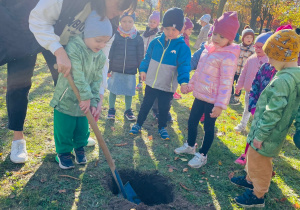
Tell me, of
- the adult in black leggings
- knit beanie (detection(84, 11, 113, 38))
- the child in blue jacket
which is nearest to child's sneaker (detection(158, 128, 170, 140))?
the child in blue jacket

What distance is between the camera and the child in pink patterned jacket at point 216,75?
3.31 meters

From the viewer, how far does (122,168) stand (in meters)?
3.47

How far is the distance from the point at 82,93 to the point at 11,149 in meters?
1.40

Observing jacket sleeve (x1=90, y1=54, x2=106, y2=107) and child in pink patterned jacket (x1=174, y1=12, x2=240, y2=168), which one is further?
child in pink patterned jacket (x1=174, y1=12, x2=240, y2=168)

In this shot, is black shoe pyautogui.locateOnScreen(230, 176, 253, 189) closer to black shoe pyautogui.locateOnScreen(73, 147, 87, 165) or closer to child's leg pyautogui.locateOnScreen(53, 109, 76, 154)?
black shoe pyautogui.locateOnScreen(73, 147, 87, 165)

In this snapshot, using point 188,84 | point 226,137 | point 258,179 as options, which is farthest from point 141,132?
point 258,179

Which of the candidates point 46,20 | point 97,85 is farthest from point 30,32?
point 97,85

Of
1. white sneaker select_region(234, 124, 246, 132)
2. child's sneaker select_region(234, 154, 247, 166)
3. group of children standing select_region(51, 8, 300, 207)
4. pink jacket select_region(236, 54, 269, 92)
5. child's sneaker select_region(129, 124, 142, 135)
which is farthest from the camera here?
white sneaker select_region(234, 124, 246, 132)

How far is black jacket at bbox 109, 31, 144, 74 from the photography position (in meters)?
4.99

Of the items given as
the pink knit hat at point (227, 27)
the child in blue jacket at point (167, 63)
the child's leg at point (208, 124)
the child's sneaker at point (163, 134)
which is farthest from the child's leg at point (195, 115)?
the pink knit hat at point (227, 27)

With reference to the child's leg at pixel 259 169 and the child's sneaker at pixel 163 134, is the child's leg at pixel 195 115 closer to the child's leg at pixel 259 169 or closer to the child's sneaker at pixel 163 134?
the child's sneaker at pixel 163 134

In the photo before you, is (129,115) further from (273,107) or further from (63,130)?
(273,107)

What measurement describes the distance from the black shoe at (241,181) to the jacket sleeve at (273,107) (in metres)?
1.06

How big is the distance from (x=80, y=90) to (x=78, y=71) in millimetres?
200
